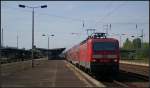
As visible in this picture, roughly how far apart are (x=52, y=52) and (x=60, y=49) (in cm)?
509

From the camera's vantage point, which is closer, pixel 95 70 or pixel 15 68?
pixel 95 70

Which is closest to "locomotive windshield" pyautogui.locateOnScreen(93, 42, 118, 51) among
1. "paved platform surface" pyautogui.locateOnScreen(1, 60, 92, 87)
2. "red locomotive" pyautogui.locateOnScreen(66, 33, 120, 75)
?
"red locomotive" pyautogui.locateOnScreen(66, 33, 120, 75)

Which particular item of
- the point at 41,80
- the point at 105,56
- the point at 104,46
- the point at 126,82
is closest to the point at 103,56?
the point at 105,56

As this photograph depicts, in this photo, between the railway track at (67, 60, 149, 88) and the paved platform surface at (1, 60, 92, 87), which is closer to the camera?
the paved platform surface at (1, 60, 92, 87)

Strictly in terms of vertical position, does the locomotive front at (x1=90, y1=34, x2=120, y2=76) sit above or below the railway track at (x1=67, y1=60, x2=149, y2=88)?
above

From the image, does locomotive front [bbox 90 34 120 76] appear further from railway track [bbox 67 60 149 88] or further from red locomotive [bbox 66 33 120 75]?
railway track [bbox 67 60 149 88]

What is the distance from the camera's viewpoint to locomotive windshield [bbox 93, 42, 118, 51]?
3059cm

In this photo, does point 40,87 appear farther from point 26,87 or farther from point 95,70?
point 95,70

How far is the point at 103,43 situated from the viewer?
3095cm

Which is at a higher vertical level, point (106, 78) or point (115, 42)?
point (115, 42)

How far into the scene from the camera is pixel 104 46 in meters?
30.8

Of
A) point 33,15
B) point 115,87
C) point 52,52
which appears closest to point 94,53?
point 115,87

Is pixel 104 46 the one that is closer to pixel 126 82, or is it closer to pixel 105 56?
pixel 105 56

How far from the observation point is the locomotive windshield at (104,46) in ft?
100
